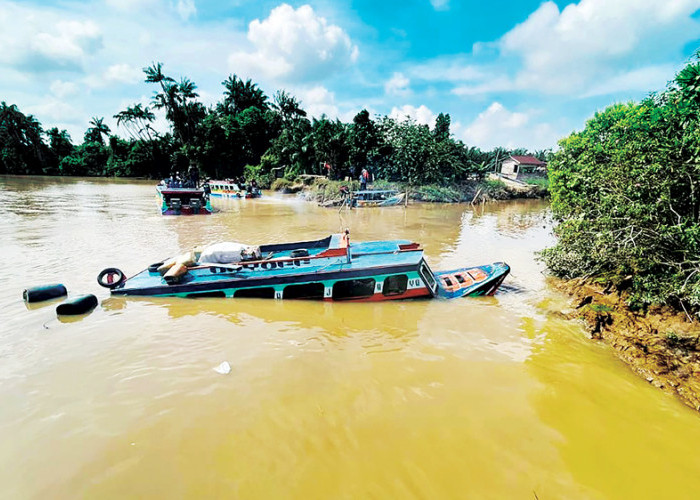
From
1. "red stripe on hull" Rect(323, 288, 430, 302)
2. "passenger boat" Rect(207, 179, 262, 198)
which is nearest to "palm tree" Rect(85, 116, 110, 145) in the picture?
"passenger boat" Rect(207, 179, 262, 198)

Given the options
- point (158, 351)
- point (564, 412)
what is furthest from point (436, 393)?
point (158, 351)

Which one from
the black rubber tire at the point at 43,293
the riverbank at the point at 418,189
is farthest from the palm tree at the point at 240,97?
the black rubber tire at the point at 43,293

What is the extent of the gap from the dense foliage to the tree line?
34.0m

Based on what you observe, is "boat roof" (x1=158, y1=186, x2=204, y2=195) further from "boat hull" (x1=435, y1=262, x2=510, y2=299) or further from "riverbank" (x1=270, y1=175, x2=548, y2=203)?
"boat hull" (x1=435, y1=262, x2=510, y2=299)

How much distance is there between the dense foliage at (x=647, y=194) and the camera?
7.05 meters

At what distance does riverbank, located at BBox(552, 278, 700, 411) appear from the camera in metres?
6.19

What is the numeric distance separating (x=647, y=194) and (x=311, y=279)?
344 inches

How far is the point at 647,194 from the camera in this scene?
800 centimetres

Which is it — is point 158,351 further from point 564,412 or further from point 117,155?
point 117,155

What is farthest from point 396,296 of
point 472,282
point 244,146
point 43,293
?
point 244,146

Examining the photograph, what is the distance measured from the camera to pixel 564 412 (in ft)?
18.2

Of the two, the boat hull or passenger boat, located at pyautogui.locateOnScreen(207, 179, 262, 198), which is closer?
the boat hull

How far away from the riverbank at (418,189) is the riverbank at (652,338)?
3000cm

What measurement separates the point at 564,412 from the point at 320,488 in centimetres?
424
